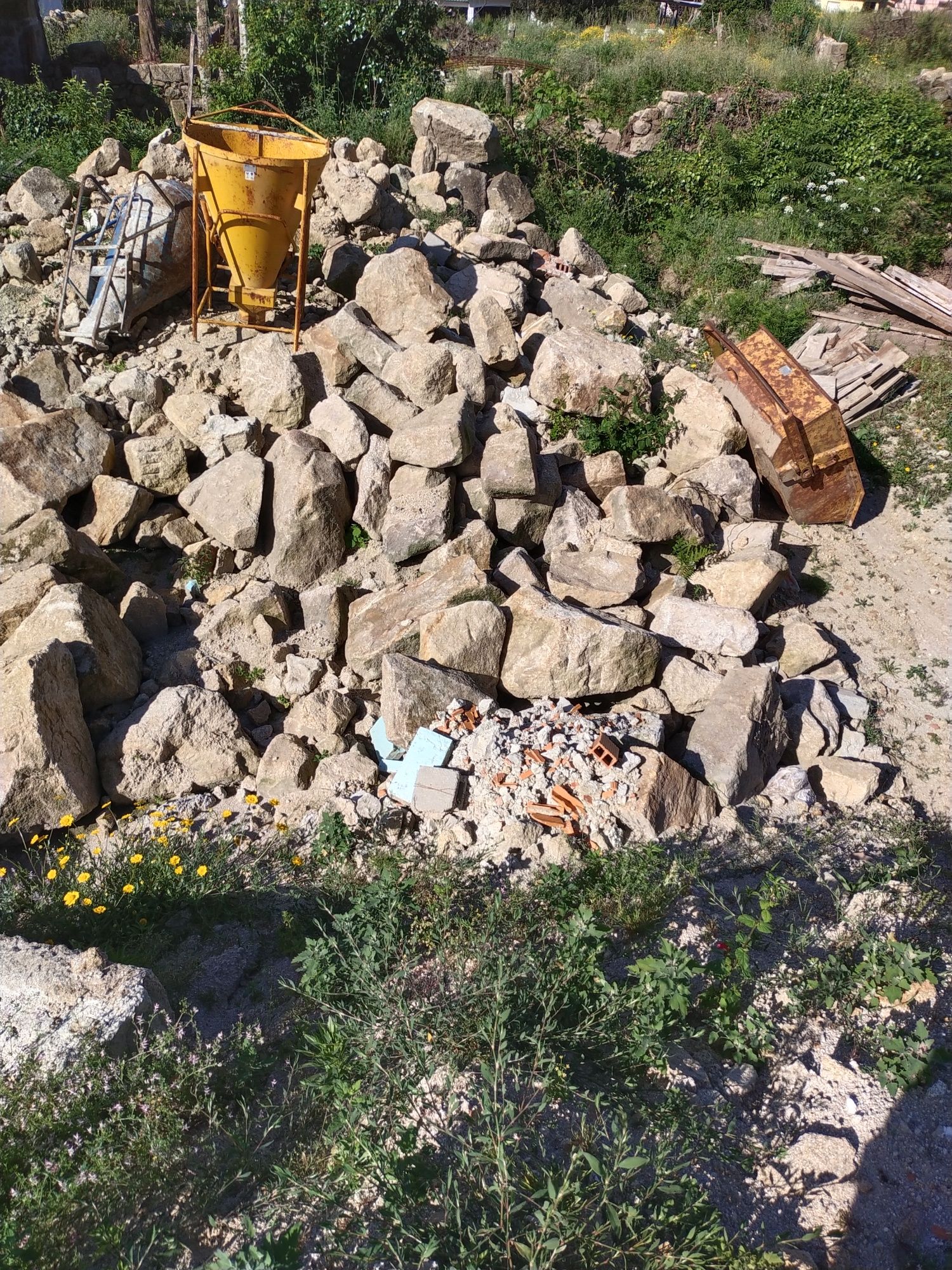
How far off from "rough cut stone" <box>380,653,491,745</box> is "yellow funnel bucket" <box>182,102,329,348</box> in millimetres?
3409

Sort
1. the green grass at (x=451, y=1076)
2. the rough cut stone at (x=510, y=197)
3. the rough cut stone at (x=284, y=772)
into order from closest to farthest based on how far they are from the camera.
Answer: the green grass at (x=451, y=1076) → the rough cut stone at (x=284, y=772) → the rough cut stone at (x=510, y=197)

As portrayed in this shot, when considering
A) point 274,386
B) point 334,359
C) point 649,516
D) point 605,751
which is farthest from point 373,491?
point 605,751

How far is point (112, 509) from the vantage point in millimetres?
6059

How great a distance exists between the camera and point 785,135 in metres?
11.5

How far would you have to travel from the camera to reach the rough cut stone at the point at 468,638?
16.6 feet

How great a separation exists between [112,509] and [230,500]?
0.82 m

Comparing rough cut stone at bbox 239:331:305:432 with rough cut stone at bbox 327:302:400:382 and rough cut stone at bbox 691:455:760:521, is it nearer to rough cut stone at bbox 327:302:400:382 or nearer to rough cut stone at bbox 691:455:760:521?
rough cut stone at bbox 327:302:400:382

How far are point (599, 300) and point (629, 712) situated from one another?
5116mm

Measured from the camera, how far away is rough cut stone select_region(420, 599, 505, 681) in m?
5.07

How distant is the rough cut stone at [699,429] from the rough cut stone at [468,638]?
2724mm

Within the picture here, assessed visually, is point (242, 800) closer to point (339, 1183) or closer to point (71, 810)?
point (71, 810)

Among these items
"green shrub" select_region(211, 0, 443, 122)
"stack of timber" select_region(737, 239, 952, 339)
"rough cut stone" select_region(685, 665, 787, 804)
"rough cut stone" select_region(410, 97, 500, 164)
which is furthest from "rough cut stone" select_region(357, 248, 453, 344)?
"green shrub" select_region(211, 0, 443, 122)

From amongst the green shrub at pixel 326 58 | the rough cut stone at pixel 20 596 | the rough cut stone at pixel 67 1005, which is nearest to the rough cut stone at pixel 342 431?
the rough cut stone at pixel 20 596

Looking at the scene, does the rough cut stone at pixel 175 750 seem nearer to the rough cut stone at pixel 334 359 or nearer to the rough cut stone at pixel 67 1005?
the rough cut stone at pixel 67 1005
